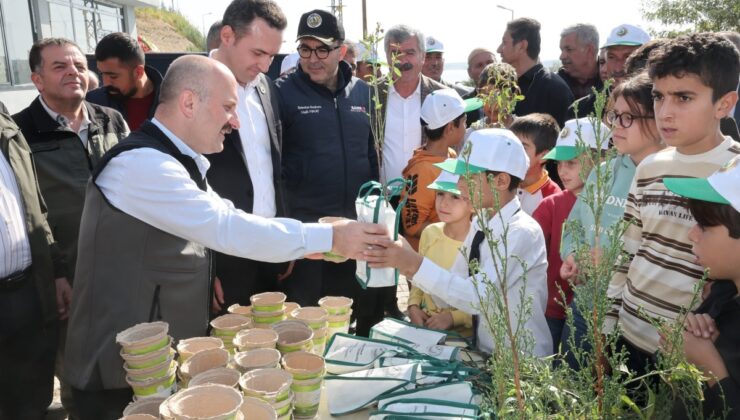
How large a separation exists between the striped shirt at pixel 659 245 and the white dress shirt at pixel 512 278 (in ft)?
1.14

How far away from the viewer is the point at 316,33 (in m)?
3.76

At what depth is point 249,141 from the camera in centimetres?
335

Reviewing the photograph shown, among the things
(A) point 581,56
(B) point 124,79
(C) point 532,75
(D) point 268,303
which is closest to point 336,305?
(D) point 268,303

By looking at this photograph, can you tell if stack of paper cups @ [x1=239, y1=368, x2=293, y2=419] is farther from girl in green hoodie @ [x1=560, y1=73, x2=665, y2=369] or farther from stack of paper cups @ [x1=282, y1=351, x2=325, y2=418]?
girl in green hoodie @ [x1=560, y1=73, x2=665, y2=369]

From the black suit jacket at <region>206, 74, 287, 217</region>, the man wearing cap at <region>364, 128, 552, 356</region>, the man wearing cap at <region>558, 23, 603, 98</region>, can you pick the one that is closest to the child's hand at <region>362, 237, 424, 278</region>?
the man wearing cap at <region>364, 128, 552, 356</region>

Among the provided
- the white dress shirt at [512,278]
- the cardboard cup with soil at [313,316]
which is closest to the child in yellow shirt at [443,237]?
the white dress shirt at [512,278]

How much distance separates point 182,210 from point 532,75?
3.81 m

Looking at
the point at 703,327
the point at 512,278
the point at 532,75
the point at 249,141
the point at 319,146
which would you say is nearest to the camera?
the point at 703,327

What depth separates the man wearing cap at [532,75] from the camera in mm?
4758

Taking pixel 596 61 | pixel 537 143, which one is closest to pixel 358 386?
pixel 537 143

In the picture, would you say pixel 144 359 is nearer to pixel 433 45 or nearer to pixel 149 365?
pixel 149 365

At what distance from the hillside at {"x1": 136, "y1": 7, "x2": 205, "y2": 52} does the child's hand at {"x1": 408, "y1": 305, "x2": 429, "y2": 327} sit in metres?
41.4

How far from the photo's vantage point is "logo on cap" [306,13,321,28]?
3775 millimetres

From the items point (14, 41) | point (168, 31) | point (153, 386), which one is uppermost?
point (168, 31)
